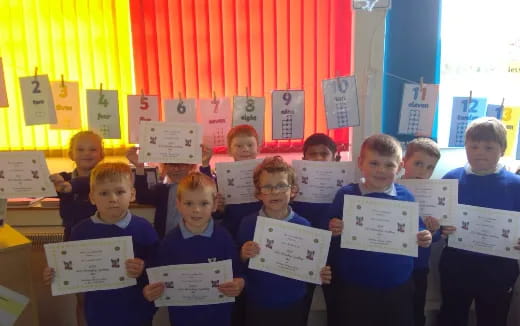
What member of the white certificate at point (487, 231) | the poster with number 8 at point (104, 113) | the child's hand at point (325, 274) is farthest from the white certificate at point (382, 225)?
the poster with number 8 at point (104, 113)

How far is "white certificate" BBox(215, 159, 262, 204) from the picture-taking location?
2.16 m

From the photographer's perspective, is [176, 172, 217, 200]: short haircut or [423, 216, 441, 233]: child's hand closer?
[176, 172, 217, 200]: short haircut

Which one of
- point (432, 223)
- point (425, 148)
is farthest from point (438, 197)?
point (425, 148)

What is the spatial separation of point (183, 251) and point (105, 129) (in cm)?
95

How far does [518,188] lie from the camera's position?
212cm

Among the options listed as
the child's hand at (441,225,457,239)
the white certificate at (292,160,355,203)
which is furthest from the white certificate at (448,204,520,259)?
the white certificate at (292,160,355,203)

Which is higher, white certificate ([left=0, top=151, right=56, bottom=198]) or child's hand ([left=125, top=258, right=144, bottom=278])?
white certificate ([left=0, top=151, right=56, bottom=198])

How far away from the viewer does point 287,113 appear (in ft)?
8.12

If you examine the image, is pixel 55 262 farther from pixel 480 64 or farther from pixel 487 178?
pixel 480 64

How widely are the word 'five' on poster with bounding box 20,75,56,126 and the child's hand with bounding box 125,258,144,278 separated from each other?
100cm

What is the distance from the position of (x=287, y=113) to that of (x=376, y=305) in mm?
1113

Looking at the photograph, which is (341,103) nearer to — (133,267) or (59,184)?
(133,267)

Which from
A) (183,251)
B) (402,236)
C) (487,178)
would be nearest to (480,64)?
(487,178)

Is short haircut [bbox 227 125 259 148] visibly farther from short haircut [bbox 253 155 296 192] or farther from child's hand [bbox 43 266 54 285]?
child's hand [bbox 43 266 54 285]
